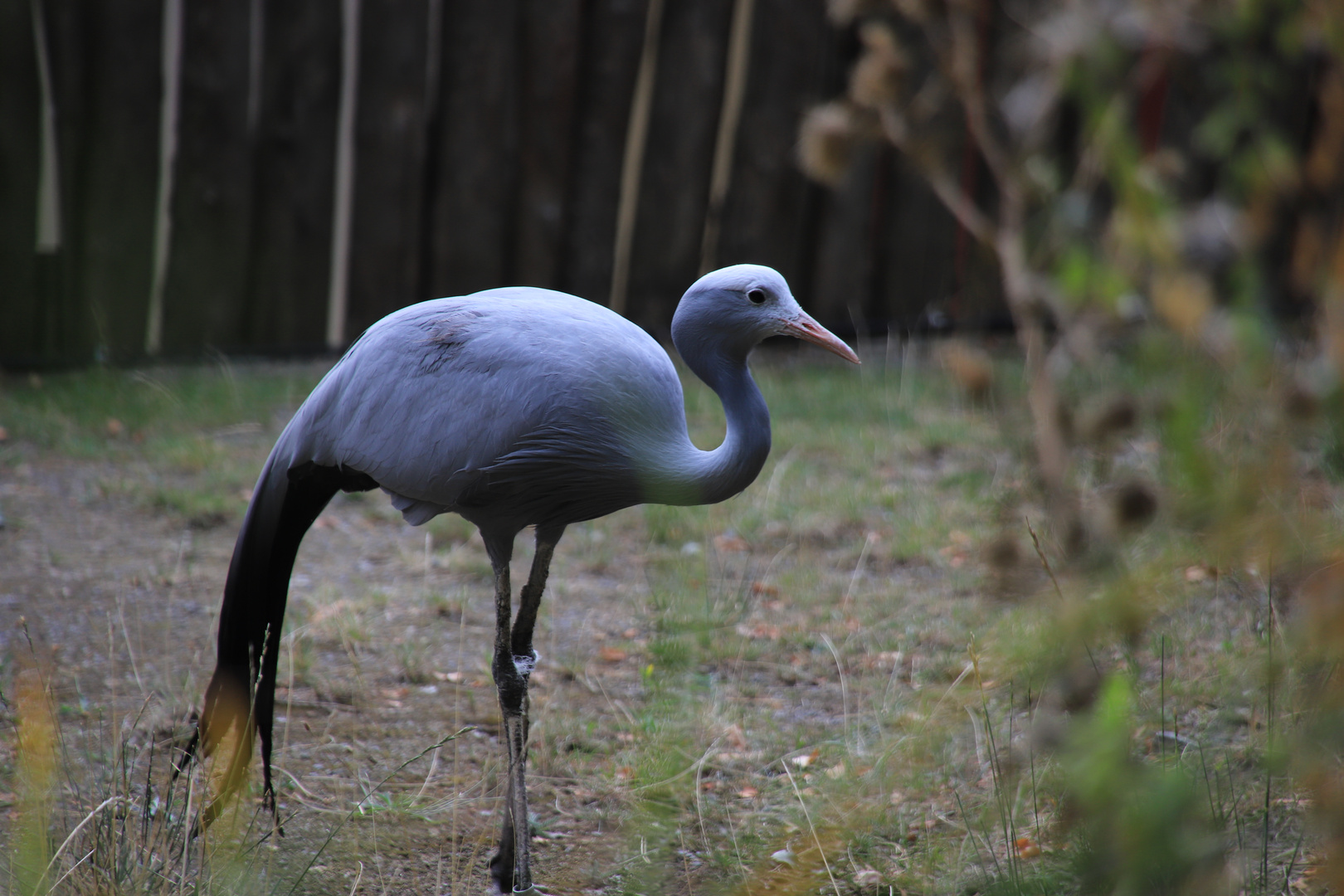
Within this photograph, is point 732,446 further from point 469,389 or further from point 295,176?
point 295,176

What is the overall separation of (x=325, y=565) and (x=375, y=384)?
70.3 inches

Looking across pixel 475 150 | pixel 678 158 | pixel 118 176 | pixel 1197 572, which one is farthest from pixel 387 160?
pixel 1197 572

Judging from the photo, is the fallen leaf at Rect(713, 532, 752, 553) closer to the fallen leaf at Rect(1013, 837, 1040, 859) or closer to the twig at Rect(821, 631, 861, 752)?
the twig at Rect(821, 631, 861, 752)

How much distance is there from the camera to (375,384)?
8.36ft

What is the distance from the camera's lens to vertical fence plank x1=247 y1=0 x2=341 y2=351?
17.3 ft

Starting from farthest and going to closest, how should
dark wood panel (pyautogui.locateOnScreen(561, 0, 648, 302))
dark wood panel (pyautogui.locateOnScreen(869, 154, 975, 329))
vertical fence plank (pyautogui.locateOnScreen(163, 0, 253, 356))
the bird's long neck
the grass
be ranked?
dark wood panel (pyautogui.locateOnScreen(869, 154, 975, 329)) → dark wood panel (pyautogui.locateOnScreen(561, 0, 648, 302)) → vertical fence plank (pyautogui.locateOnScreen(163, 0, 253, 356)) → the bird's long neck → the grass

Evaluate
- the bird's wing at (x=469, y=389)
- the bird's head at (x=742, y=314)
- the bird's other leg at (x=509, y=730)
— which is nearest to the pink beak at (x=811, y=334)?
the bird's head at (x=742, y=314)

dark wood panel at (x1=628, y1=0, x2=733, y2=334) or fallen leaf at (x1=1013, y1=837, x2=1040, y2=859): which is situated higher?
dark wood panel at (x1=628, y1=0, x2=733, y2=334)

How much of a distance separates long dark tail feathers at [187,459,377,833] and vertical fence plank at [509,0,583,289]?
317 cm

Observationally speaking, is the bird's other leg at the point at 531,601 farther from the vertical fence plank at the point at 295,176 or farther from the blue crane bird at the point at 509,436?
the vertical fence plank at the point at 295,176

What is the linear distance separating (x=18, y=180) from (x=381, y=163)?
1.52 m

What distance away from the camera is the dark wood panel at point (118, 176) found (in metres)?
5.05

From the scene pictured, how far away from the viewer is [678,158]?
5.87m

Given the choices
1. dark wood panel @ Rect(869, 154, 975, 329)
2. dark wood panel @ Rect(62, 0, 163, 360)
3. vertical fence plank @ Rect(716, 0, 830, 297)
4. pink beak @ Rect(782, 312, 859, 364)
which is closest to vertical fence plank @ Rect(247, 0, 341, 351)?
dark wood panel @ Rect(62, 0, 163, 360)
